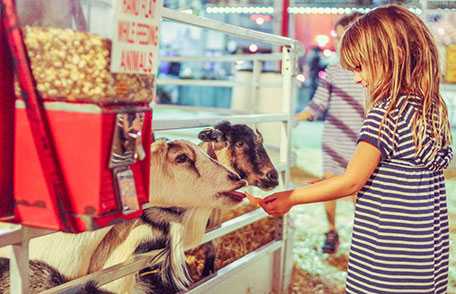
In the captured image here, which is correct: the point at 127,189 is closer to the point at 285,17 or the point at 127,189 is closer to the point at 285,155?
the point at 285,155

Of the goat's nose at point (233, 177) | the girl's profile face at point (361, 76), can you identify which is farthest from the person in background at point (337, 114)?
the girl's profile face at point (361, 76)

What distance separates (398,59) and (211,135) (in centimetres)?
92

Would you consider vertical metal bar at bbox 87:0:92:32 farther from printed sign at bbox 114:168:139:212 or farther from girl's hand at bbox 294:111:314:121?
girl's hand at bbox 294:111:314:121

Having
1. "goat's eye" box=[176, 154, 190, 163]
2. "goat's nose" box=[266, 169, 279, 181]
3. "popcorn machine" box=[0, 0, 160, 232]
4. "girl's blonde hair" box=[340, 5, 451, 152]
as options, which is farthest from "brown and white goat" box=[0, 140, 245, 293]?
"girl's blonde hair" box=[340, 5, 451, 152]

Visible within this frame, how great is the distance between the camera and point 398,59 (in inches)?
79.4

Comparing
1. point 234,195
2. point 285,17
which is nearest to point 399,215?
point 234,195

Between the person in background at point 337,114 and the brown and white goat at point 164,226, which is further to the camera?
the person in background at point 337,114

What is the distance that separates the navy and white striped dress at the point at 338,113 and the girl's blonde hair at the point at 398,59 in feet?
7.96

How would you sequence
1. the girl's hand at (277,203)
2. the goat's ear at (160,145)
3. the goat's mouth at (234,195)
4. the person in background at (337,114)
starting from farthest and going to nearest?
the person in background at (337,114), the goat's mouth at (234,195), the goat's ear at (160,145), the girl's hand at (277,203)

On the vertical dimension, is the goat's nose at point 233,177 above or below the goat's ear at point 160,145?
below

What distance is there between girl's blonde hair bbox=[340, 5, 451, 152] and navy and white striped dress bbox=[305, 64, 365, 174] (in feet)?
7.96

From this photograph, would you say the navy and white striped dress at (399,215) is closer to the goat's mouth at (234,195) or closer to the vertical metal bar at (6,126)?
the goat's mouth at (234,195)

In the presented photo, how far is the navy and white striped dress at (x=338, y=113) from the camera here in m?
4.51

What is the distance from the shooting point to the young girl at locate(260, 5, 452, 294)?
2.01m
